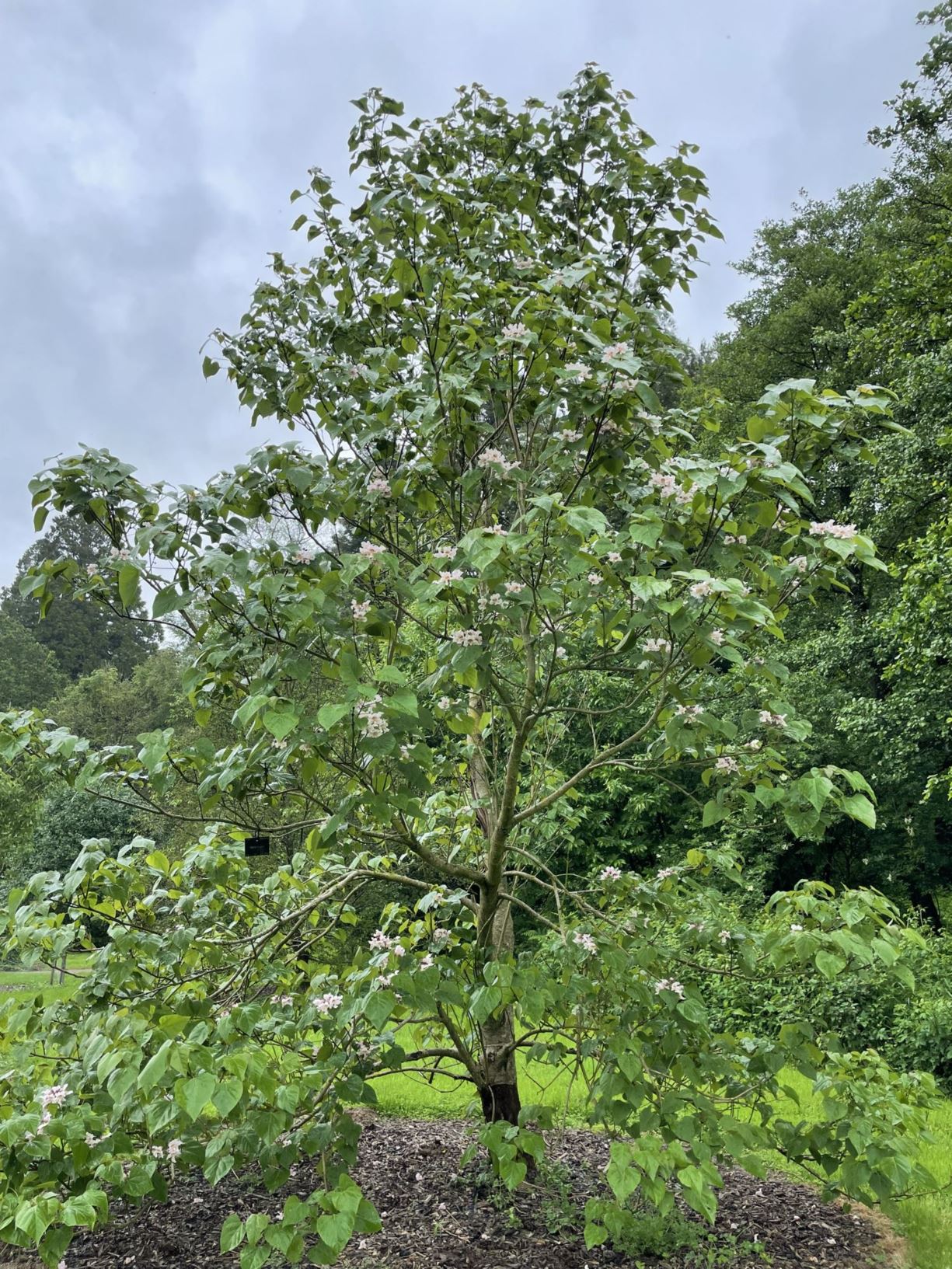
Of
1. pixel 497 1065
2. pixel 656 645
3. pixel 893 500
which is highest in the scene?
pixel 893 500

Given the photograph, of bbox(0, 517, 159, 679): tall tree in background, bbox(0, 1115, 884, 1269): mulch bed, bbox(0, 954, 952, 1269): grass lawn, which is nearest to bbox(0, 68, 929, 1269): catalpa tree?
bbox(0, 1115, 884, 1269): mulch bed

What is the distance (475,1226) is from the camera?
271 cm

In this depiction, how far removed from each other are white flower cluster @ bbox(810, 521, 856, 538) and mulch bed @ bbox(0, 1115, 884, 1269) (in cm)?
219

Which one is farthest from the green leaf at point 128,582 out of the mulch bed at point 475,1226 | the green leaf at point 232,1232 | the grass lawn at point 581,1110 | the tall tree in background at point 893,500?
the tall tree in background at point 893,500

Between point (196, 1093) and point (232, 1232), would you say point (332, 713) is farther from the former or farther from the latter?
point (232, 1232)

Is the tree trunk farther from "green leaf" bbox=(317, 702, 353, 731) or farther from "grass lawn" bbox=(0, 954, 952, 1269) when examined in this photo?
"green leaf" bbox=(317, 702, 353, 731)

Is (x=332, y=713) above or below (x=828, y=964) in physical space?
above

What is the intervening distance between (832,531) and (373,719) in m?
1.07

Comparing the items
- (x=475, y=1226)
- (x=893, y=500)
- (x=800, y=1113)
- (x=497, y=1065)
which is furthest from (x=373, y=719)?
(x=893, y=500)

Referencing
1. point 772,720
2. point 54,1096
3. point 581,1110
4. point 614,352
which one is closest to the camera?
point 54,1096

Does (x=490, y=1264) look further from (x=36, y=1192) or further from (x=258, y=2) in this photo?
(x=258, y=2)

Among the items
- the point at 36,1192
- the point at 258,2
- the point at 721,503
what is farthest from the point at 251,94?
the point at 36,1192

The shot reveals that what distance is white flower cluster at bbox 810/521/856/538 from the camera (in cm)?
163

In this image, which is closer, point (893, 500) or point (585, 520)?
point (585, 520)
